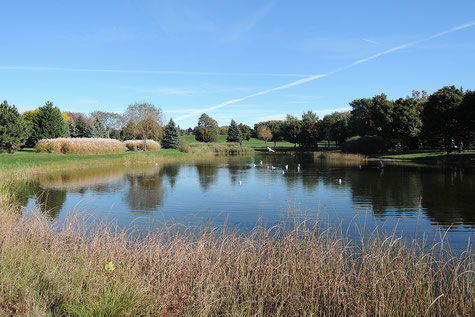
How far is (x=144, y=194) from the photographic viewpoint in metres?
21.2

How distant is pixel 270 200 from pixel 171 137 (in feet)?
195

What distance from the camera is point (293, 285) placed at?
225 inches

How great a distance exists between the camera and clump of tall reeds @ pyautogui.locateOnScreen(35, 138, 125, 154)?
43531 mm

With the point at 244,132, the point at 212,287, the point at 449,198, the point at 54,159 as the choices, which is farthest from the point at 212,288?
the point at 244,132

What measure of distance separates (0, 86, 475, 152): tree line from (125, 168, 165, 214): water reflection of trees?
62.6 feet

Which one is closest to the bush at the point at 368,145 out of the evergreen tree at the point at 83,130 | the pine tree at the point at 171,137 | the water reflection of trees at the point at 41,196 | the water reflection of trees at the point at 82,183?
the pine tree at the point at 171,137

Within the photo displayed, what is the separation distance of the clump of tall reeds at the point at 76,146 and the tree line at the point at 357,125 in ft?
8.08

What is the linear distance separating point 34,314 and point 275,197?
16.3 meters

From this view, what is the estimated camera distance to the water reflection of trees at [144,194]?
17.0 metres

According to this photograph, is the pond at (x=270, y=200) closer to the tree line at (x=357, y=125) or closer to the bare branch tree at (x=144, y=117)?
the tree line at (x=357, y=125)

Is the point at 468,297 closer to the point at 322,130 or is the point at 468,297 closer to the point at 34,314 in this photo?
the point at 34,314

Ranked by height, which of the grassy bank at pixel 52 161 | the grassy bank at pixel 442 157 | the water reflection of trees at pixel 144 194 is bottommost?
the water reflection of trees at pixel 144 194

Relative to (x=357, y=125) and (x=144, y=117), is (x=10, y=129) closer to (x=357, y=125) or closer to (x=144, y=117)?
(x=144, y=117)

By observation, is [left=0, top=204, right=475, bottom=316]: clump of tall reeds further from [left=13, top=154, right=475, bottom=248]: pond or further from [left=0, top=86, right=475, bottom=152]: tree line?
[left=0, top=86, right=475, bottom=152]: tree line
